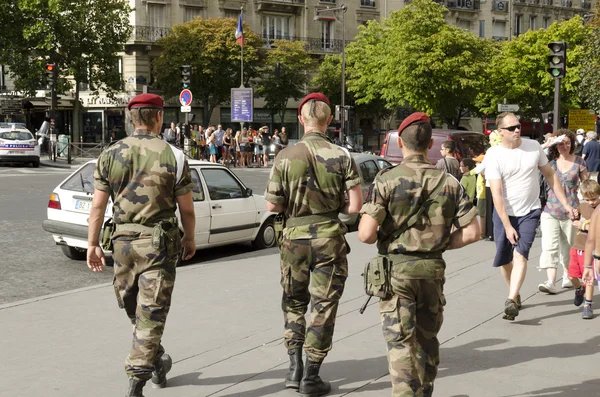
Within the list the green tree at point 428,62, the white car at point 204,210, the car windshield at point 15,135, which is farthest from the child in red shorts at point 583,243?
the green tree at point 428,62

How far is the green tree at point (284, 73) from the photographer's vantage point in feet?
155

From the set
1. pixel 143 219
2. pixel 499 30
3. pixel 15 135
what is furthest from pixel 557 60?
pixel 499 30

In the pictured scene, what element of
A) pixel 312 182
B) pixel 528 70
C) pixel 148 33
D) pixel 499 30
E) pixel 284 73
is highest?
pixel 499 30

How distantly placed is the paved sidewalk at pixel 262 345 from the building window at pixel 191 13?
138ft

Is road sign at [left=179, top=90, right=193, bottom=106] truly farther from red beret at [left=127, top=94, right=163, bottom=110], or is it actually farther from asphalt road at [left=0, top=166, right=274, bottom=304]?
red beret at [left=127, top=94, right=163, bottom=110]

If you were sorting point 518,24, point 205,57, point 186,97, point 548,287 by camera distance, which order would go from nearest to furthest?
1. point 548,287
2. point 186,97
3. point 205,57
4. point 518,24

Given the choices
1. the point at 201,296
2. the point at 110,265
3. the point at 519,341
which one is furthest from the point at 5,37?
the point at 519,341

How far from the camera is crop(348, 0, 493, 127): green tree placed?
149 ft

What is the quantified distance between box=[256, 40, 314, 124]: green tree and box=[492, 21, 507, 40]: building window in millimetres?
22368

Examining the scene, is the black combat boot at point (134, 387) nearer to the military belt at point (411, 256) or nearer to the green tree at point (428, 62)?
the military belt at point (411, 256)

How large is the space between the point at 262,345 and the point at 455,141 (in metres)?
13.2

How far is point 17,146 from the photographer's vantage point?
97.7 ft

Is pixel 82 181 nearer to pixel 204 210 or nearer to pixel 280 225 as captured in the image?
pixel 204 210

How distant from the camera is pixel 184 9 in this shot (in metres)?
48.2
